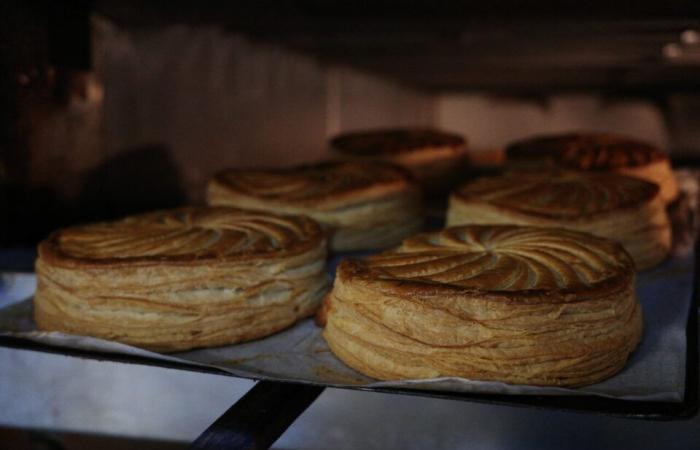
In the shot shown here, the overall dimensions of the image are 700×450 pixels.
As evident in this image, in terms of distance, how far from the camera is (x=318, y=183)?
3.58 meters

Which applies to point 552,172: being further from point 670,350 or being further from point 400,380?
Result: point 400,380

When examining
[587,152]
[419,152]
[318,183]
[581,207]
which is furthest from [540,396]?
[419,152]

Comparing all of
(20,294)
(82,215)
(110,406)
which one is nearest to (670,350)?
(110,406)

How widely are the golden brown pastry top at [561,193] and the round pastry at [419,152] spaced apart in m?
0.96

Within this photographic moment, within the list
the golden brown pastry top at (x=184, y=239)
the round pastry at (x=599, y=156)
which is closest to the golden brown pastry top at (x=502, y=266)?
the golden brown pastry top at (x=184, y=239)

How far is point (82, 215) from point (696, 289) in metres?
2.69

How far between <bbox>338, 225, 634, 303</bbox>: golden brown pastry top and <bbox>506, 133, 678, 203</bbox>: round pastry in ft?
4.98

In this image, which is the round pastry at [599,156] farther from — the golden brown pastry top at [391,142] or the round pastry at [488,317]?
the round pastry at [488,317]

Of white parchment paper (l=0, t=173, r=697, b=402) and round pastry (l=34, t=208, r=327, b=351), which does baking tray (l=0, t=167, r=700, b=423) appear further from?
round pastry (l=34, t=208, r=327, b=351)

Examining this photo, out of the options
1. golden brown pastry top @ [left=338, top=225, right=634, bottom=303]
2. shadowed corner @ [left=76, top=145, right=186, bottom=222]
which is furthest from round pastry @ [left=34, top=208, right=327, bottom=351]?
shadowed corner @ [left=76, top=145, right=186, bottom=222]

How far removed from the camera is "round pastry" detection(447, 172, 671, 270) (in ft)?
10.2

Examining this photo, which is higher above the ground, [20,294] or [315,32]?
[315,32]

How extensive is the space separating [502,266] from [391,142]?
253 cm

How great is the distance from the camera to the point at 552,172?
3693 mm
